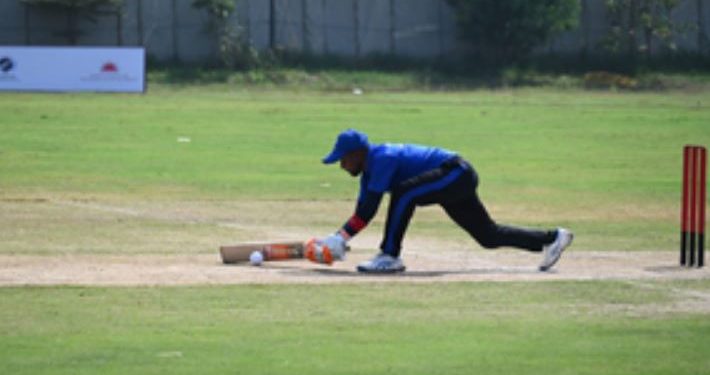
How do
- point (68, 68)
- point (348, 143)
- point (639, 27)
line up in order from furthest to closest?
point (639, 27)
point (68, 68)
point (348, 143)

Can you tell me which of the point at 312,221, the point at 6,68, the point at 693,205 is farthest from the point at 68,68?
the point at 693,205

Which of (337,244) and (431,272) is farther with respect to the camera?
(431,272)

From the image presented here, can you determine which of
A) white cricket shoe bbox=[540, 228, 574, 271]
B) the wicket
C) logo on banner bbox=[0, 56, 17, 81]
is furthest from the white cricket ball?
logo on banner bbox=[0, 56, 17, 81]

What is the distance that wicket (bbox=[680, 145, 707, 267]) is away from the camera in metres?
15.8

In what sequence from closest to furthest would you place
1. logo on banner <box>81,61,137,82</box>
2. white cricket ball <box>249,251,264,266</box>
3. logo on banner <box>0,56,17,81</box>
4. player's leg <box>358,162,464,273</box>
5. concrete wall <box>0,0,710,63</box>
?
player's leg <box>358,162,464,273</box>
white cricket ball <box>249,251,264,266</box>
logo on banner <box>0,56,17,81</box>
logo on banner <box>81,61,137,82</box>
concrete wall <box>0,0,710,63</box>

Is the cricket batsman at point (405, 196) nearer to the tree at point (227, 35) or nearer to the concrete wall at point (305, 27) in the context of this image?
the tree at point (227, 35)

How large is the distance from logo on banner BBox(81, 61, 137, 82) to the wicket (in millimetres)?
35609

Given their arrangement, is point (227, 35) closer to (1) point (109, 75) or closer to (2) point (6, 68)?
(1) point (109, 75)

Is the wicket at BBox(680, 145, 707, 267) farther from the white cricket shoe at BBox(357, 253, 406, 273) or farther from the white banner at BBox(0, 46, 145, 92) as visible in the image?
the white banner at BBox(0, 46, 145, 92)

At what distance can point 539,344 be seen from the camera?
11180 mm

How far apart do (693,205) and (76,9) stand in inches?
1942

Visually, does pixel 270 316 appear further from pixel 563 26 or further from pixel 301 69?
pixel 563 26

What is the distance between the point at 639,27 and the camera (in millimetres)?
70000

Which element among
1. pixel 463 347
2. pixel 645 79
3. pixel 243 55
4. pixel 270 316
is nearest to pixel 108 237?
pixel 270 316
